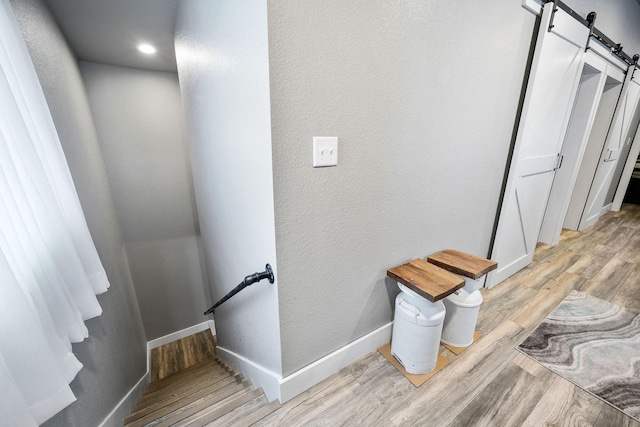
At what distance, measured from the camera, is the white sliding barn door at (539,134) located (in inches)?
68.1

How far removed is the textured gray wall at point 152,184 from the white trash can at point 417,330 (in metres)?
3.13

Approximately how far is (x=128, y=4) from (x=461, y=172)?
98.6 inches

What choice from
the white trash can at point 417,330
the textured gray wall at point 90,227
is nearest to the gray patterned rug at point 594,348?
the white trash can at point 417,330

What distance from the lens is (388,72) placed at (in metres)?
1.12

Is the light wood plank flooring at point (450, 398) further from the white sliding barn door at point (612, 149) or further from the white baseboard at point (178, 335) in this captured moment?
the white sliding barn door at point (612, 149)

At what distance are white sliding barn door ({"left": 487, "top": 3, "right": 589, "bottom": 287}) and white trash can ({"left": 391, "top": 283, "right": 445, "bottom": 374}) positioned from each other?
120 centimetres

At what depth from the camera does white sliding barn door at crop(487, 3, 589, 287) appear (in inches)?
68.1

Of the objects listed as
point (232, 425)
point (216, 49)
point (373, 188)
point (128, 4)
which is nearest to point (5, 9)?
point (216, 49)

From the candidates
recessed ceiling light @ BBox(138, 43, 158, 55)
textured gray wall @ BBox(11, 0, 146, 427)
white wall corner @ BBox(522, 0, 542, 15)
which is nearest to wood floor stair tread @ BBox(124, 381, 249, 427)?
textured gray wall @ BBox(11, 0, 146, 427)

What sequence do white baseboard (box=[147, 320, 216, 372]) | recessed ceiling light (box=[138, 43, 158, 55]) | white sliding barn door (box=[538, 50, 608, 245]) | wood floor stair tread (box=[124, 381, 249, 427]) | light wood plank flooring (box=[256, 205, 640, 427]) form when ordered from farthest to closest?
white baseboard (box=[147, 320, 216, 372]), white sliding barn door (box=[538, 50, 608, 245]), recessed ceiling light (box=[138, 43, 158, 55]), wood floor stair tread (box=[124, 381, 249, 427]), light wood plank flooring (box=[256, 205, 640, 427])

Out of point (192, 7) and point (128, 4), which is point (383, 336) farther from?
point (128, 4)

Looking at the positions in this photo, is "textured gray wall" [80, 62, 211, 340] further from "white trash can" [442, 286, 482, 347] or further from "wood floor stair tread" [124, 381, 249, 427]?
"white trash can" [442, 286, 482, 347]

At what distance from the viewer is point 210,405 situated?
1372 millimetres

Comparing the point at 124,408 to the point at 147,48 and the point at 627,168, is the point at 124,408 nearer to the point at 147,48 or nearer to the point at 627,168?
the point at 147,48
